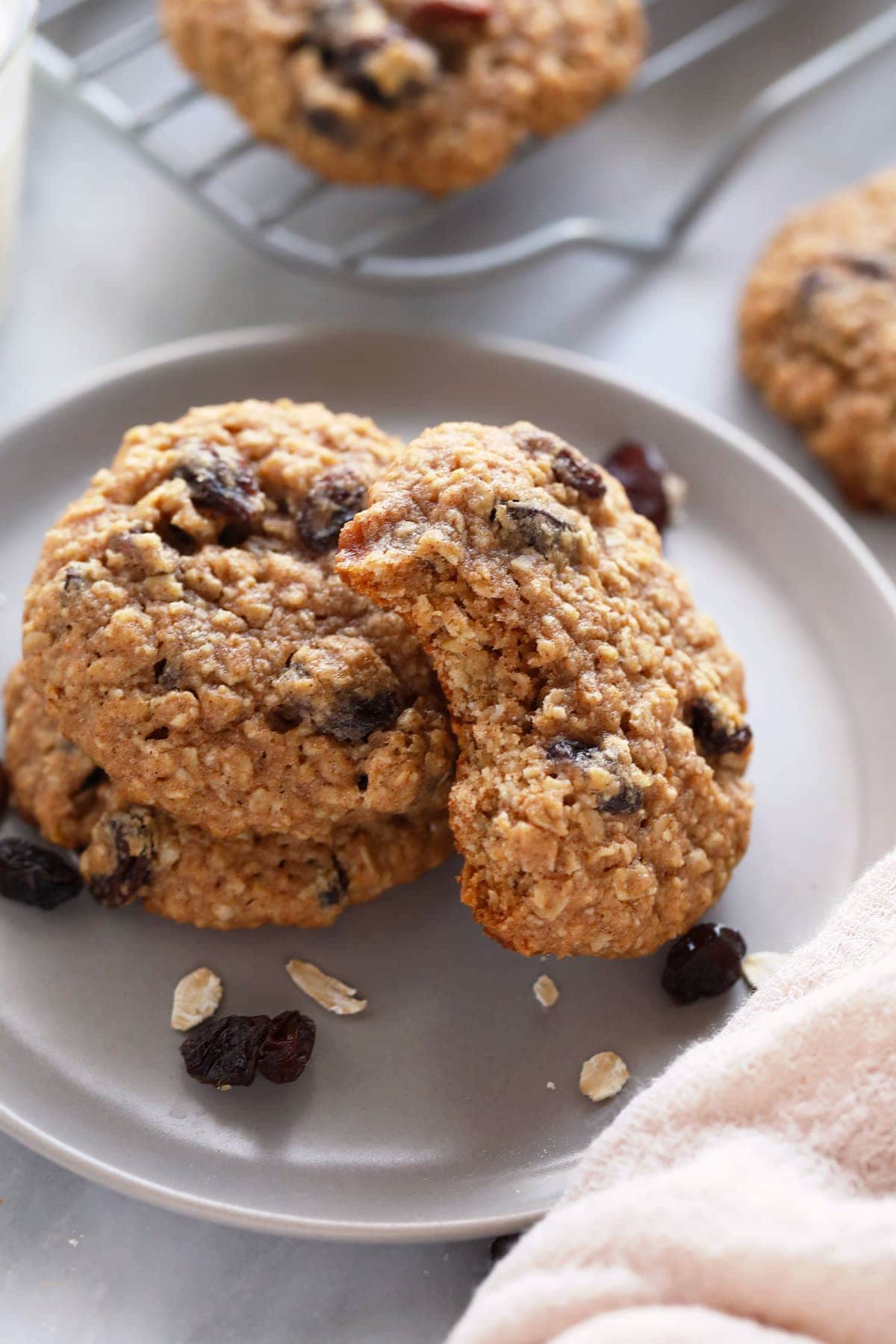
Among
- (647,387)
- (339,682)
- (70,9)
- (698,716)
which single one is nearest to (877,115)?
(647,387)

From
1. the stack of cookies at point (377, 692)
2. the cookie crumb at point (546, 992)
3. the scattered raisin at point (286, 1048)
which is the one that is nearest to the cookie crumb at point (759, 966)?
the stack of cookies at point (377, 692)

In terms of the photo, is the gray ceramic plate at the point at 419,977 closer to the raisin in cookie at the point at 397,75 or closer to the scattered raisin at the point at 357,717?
the scattered raisin at the point at 357,717

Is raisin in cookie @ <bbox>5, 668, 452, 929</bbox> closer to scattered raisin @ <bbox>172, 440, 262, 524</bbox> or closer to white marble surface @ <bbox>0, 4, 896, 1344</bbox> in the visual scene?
scattered raisin @ <bbox>172, 440, 262, 524</bbox>

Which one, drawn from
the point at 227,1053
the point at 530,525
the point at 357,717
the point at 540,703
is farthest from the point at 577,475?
the point at 227,1053

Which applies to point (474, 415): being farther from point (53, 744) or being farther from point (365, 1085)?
point (365, 1085)

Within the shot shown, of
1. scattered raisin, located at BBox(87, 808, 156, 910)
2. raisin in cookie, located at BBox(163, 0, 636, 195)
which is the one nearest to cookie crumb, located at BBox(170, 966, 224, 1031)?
scattered raisin, located at BBox(87, 808, 156, 910)

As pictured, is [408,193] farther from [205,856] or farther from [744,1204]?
[744,1204]
